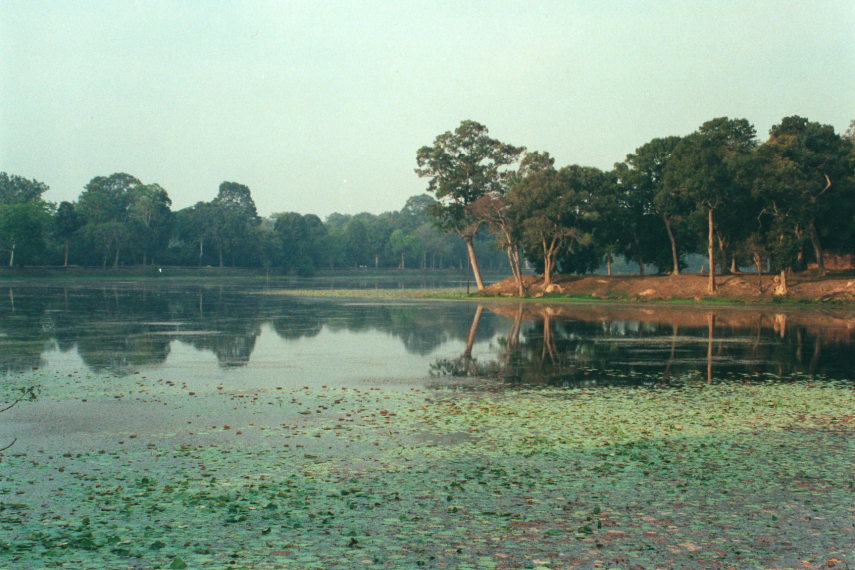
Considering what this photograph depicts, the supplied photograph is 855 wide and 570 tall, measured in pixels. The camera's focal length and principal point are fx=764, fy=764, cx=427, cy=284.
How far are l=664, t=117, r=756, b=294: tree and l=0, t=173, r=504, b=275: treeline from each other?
5240 centimetres

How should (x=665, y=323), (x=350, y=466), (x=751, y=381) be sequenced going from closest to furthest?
(x=350, y=466)
(x=751, y=381)
(x=665, y=323)

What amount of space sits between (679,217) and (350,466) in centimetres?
6662

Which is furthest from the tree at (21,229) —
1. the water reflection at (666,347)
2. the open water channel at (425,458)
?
the open water channel at (425,458)

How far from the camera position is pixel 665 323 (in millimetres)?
43656

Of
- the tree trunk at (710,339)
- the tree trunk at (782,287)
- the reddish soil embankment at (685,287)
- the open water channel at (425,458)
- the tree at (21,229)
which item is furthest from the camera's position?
the tree at (21,229)

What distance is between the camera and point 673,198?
2825 inches

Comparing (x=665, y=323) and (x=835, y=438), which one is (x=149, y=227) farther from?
(x=835, y=438)

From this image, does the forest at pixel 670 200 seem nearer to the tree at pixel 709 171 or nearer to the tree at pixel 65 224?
the tree at pixel 709 171

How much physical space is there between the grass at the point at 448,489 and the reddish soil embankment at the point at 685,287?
49.9 meters

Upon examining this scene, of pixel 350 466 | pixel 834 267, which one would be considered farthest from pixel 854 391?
pixel 834 267

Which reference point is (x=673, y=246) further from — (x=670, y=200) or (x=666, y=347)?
(x=666, y=347)

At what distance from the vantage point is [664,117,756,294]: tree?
2509 inches

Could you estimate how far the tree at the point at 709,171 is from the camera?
63.7 m

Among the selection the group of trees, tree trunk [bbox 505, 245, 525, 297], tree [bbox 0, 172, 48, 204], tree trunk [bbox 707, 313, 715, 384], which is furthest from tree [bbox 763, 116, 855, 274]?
tree [bbox 0, 172, 48, 204]
